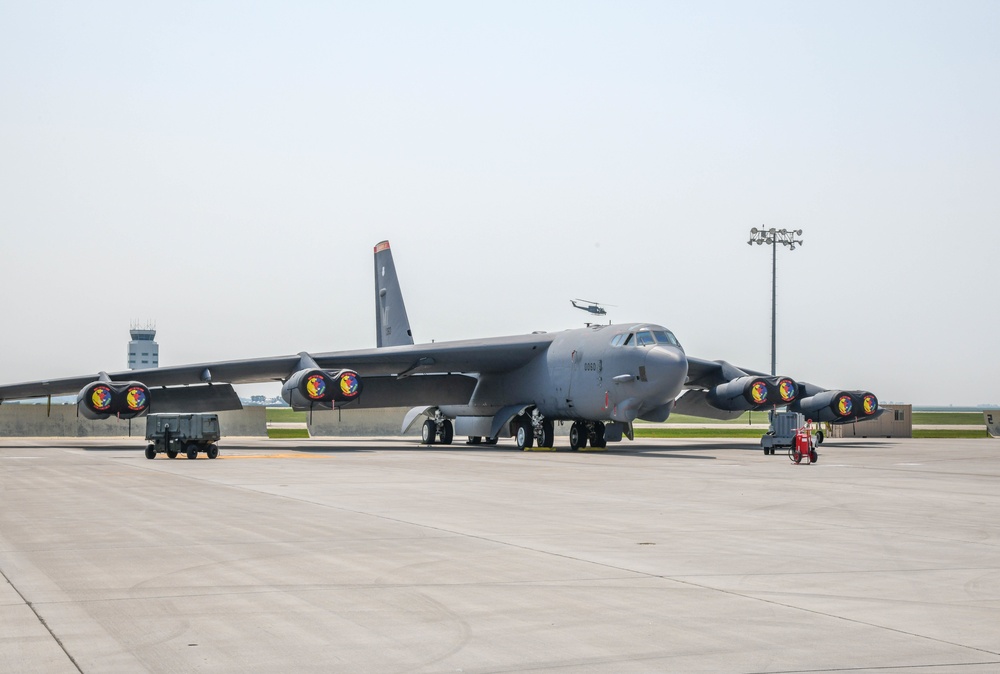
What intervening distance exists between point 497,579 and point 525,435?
97.2 ft

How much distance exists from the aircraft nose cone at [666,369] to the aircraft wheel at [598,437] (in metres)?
5.23

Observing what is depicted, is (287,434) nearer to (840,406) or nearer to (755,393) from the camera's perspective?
(755,393)

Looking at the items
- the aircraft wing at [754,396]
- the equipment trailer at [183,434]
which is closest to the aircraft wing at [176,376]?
the equipment trailer at [183,434]

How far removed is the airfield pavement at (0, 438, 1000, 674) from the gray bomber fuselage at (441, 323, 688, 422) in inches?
512

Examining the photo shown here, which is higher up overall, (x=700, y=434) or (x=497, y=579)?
(x=497, y=579)

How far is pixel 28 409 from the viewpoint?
5012 centimetres

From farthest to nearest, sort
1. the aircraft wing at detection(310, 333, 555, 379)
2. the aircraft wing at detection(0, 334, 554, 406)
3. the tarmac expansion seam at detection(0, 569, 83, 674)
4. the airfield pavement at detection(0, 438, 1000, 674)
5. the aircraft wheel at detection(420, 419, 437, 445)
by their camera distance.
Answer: the aircraft wheel at detection(420, 419, 437, 445), the aircraft wing at detection(310, 333, 555, 379), the aircraft wing at detection(0, 334, 554, 406), the airfield pavement at detection(0, 438, 1000, 674), the tarmac expansion seam at detection(0, 569, 83, 674)

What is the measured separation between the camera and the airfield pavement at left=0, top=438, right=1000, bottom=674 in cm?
644

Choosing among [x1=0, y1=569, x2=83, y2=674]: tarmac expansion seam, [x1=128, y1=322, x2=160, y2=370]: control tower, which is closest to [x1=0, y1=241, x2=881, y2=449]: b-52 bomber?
[x1=0, y1=569, x2=83, y2=674]: tarmac expansion seam

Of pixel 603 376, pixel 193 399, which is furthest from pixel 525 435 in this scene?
pixel 193 399

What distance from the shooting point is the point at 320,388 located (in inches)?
1330

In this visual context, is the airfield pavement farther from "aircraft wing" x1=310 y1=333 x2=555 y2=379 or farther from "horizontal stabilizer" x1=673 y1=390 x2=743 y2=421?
"horizontal stabilizer" x1=673 y1=390 x2=743 y2=421

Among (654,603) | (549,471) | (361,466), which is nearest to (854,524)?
(654,603)

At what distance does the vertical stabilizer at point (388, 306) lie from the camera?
148ft
